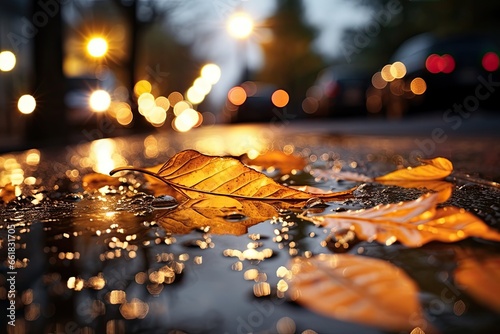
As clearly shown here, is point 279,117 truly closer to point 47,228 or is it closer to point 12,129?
point 12,129

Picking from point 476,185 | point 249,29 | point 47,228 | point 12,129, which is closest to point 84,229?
point 47,228

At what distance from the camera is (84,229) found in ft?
4.74

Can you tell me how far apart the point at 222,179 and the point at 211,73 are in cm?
4511

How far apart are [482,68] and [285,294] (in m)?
11.9

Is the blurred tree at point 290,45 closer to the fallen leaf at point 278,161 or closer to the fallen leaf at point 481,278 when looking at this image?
the fallen leaf at point 278,161

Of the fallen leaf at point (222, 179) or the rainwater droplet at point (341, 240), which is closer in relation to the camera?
the rainwater droplet at point (341, 240)

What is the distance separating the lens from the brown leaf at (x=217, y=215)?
4.67 feet

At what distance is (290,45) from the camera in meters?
48.9

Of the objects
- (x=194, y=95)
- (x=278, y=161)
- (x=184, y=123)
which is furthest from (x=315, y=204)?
(x=194, y=95)

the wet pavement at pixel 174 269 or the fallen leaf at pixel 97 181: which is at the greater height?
the fallen leaf at pixel 97 181

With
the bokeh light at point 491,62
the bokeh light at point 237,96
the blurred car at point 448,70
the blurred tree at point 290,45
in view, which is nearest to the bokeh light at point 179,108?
the bokeh light at point 237,96

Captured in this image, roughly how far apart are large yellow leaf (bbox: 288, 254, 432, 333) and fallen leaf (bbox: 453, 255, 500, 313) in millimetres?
81

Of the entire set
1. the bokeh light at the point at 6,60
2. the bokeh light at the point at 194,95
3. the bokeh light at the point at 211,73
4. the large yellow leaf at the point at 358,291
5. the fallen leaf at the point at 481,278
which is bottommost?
the fallen leaf at the point at 481,278

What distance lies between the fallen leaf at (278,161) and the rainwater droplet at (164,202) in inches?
49.0
